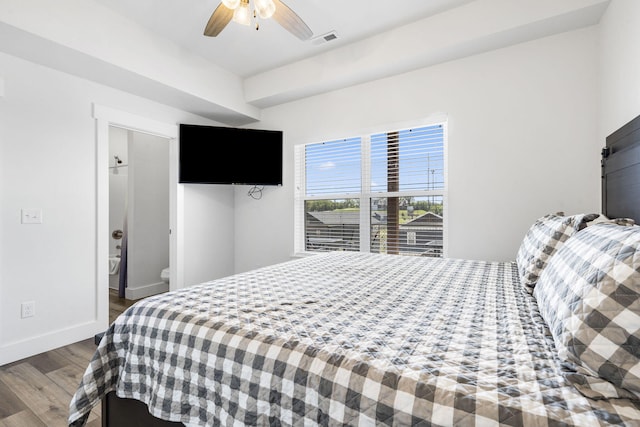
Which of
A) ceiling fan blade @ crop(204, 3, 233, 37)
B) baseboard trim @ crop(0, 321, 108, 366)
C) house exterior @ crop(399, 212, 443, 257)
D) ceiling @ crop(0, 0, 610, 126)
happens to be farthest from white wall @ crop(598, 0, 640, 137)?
baseboard trim @ crop(0, 321, 108, 366)

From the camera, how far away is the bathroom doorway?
162 inches

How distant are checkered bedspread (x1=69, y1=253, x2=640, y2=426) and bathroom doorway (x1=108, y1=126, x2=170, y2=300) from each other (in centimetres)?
322

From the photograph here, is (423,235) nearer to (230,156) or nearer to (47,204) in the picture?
(230,156)

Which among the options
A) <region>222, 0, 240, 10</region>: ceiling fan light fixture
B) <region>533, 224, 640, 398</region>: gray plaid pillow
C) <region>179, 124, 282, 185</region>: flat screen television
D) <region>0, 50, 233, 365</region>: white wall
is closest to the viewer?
<region>533, 224, 640, 398</region>: gray plaid pillow

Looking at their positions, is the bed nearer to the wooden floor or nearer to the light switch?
the wooden floor

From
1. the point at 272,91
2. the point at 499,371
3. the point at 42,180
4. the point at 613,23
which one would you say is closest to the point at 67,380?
the point at 42,180

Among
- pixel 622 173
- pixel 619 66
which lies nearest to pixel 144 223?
pixel 622 173

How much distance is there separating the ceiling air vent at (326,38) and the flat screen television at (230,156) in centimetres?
120

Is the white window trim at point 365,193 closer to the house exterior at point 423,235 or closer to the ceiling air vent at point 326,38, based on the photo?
the house exterior at point 423,235

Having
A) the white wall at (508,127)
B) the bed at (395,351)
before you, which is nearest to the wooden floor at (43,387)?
the bed at (395,351)

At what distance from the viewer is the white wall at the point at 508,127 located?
2.38 meters

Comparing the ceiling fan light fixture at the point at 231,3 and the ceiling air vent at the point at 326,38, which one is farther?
the ceiling air vent at the point at 326,38

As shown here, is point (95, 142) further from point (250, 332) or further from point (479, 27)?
point (479, 27)

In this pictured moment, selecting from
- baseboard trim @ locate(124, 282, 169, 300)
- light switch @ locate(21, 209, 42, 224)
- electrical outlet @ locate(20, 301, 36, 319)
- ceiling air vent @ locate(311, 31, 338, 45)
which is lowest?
baseboard trim @ locate(124, 282, 169, 300)
